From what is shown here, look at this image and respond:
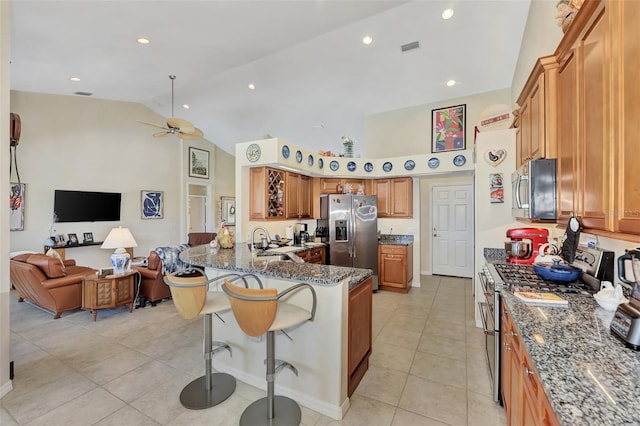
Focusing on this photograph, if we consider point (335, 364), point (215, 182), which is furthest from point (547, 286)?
point (215, 182)

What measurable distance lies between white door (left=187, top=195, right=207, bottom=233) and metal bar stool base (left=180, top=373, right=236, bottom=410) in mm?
6704

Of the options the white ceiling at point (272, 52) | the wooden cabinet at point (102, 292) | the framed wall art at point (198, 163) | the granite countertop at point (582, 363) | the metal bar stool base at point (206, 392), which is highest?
the white ceiling at point (272, 52)

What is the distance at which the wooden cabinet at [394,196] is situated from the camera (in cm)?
527

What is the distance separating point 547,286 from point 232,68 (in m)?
5.19

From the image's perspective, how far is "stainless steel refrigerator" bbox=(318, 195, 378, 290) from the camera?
16.2 feet

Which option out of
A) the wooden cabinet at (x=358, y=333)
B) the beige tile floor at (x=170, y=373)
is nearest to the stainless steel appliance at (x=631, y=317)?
the beige tile floor at (x=170, y=373)

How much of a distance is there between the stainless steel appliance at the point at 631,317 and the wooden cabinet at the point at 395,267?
363 cm

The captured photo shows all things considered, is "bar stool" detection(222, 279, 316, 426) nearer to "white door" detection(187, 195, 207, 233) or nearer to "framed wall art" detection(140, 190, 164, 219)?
"framed wall art" detection(140, 190, 164, 219)

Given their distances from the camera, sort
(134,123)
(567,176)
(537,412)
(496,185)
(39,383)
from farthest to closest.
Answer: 1. (134,123)
2. (496,185)
3. (39,383)
4. (567,176)
5. (537,412)

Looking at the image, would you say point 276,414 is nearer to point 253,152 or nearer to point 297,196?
point 253,152

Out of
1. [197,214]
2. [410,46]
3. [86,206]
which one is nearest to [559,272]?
[410,46]

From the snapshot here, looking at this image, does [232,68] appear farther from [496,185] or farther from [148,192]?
[496,185]

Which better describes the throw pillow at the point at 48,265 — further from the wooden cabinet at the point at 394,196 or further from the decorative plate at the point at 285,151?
the wooden cabinet at the point at 394,196

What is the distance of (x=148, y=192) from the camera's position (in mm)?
6930
